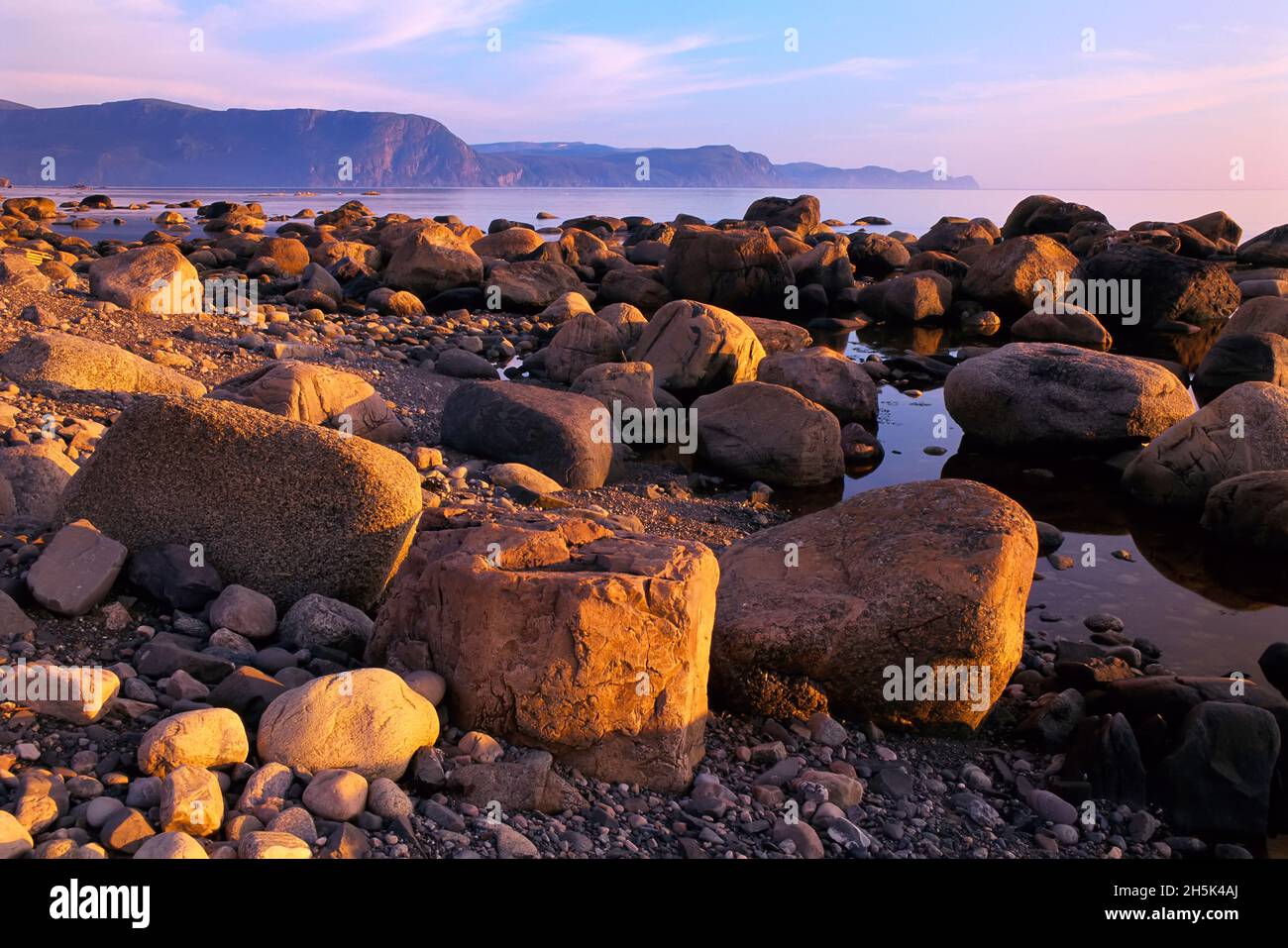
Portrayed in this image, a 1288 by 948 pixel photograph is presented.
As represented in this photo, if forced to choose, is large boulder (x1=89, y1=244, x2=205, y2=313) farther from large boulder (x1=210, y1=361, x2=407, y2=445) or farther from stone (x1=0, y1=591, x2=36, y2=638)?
stone (x1=0, y1=591, x2=36, y2=638)

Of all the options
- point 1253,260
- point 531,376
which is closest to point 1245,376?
point 531,376

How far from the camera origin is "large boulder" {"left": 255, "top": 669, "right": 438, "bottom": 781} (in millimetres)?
3891

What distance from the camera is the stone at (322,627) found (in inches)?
200

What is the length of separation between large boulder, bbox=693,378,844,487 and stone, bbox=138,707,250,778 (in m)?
7.36

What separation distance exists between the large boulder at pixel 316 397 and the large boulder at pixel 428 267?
452 inches

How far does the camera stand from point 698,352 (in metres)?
13.8

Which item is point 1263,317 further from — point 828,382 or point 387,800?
point 387,800

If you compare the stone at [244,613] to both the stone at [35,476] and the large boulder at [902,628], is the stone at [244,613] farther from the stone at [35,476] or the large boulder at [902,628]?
the large boulder at [902,628]

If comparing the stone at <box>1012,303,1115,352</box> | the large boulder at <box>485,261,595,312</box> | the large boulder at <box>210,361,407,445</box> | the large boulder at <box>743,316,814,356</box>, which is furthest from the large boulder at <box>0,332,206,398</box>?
the stone at <box>1012,303,1115,352</box>

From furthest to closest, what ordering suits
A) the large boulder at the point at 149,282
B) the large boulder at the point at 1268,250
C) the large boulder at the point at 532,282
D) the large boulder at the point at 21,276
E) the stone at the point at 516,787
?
1. the large boulder at the point at 1268,250
2. the large boulder at the point at 532,282
3. the large boulder at the point at 149,282
4. the large boulder at the point at 21,276
5. the stone at the point at 516,787
